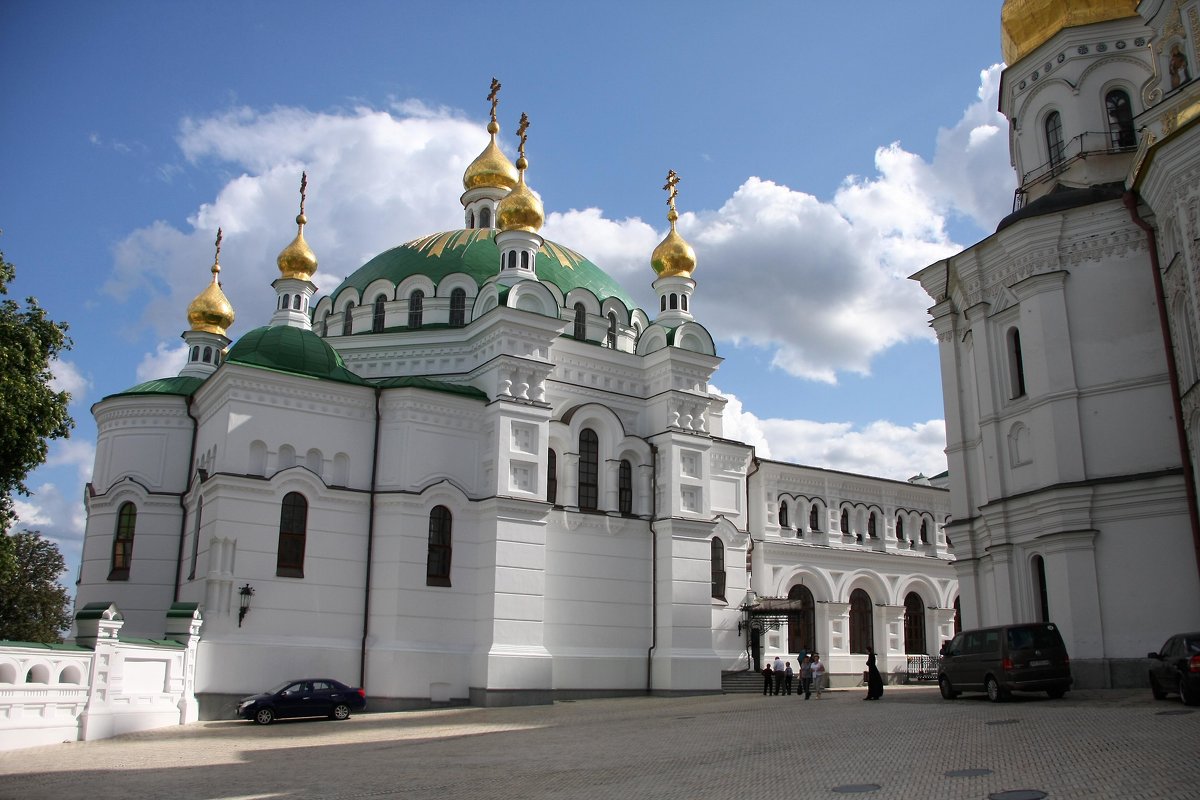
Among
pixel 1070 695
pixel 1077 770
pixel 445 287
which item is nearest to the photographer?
pixel 1077 770

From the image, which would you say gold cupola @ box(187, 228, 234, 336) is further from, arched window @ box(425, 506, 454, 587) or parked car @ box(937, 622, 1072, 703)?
parked car @ box(937, 622, 1072, 703)

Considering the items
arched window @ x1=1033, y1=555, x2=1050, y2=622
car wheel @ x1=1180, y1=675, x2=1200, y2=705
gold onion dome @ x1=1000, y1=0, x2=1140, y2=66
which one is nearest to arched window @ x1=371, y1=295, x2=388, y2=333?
gold onion dome @ x1=1000, y1=0, x2=1140, y2=66

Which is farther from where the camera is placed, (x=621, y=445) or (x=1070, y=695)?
(x=621, y=445)

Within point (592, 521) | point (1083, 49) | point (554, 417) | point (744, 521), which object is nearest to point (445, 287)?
point (554, 417)

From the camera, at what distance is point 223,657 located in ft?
67.7

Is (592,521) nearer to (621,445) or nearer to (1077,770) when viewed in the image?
(621,445)

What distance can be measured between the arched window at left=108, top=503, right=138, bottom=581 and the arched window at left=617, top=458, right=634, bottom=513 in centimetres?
1228

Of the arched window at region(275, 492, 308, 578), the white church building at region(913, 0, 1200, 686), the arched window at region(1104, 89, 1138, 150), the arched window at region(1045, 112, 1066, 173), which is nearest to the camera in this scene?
the white church building at region(913, 0, 1200, 686)

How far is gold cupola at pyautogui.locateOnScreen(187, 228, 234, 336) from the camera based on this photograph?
2939 centimetres

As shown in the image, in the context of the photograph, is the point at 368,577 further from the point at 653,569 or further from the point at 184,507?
the point at 653,569

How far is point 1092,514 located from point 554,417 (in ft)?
42.2

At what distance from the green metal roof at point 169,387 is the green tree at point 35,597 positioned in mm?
13419

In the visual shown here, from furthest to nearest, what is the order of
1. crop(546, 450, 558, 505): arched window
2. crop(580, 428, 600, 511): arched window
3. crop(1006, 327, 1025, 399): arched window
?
crop(580, 428, 600, 511): arched window, crop(546, 450, 558, 505): arched window, crop(1006, 327, 1025, 399): arched window

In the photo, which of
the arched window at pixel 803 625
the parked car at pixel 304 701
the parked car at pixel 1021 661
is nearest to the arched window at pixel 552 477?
the parked car at pixel 304 701
